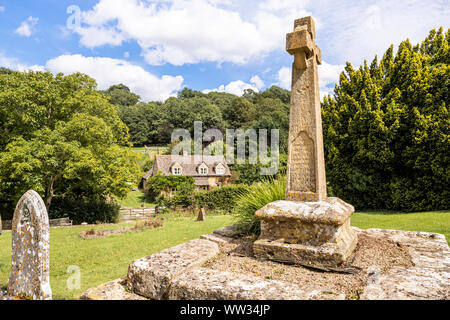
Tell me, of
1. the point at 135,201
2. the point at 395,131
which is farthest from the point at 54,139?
the point at 135,201

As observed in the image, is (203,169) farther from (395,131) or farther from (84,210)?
(395,131)

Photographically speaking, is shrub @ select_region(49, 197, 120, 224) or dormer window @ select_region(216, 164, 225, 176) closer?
shrub @ select_region(49, 197, 120, 224)

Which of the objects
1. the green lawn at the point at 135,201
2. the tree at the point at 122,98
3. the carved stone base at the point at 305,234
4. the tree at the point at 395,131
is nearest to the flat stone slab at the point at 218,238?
the carved stone base at the point at 305,234

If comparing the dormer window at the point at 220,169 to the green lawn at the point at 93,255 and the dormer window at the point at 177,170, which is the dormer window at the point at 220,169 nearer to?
the dormer window at the point at 177,170

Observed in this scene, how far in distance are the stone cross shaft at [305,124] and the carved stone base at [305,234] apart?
1.19 feet

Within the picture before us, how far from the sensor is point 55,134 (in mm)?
14352

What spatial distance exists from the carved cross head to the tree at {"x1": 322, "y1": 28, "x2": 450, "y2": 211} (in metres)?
11.0

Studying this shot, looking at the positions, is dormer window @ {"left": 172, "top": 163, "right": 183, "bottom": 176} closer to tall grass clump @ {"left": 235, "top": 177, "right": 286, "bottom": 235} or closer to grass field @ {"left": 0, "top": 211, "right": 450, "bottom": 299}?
grass field @ {"left": 0, "top": 211, "right": 450, "bottom": 299}

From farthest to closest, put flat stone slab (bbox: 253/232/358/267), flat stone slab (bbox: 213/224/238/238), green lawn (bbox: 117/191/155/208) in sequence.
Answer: green lawn (bbox: 117/191/155/208), flat stone slab (bbox: 213/224/238/238), flat stone slab (bbox: 253/232/358/267)

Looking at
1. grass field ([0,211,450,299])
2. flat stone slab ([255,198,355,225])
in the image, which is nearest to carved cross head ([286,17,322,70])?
flat stone slab ([255,198,355,225])

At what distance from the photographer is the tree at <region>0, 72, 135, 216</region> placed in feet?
44.8

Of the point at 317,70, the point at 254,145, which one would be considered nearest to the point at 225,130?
the point at 254,145
